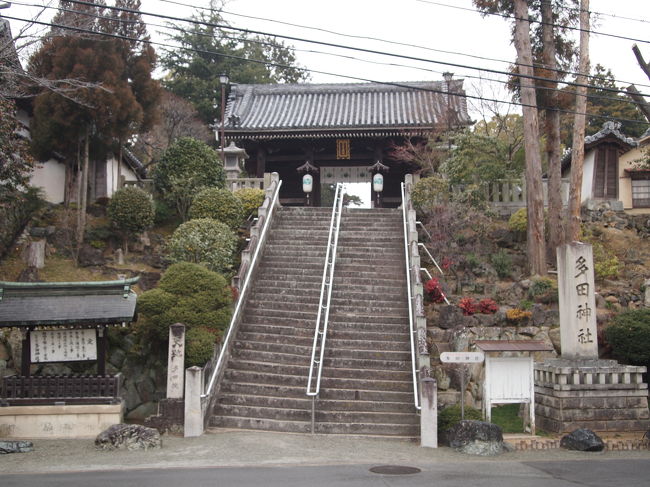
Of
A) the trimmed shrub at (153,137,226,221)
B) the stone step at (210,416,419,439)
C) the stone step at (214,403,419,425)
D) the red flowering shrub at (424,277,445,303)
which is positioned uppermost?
the trimmed shrub at (153,137,226,221)

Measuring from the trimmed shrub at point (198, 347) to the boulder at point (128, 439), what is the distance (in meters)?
2.14

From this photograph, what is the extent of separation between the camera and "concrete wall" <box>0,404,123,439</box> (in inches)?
505

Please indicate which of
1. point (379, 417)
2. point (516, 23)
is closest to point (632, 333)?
point (379, 417)

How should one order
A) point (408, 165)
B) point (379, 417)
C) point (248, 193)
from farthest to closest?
point (408, 165), point (248, 193), point (379, 417)

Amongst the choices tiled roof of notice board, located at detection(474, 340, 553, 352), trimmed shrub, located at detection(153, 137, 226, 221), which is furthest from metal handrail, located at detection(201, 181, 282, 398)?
tiled roof of notice board, located at detection(474, 340, 553, 352)

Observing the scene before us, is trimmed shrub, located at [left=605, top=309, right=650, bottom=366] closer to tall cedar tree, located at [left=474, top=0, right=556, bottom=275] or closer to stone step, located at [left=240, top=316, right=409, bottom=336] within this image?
tall cedar tree, located at [left=474, top=0, right=556, bottom=275]

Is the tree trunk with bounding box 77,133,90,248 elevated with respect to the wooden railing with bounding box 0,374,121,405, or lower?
elevated

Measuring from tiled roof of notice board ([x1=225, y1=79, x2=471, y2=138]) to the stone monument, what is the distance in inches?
556

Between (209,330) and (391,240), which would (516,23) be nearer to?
(391,240)

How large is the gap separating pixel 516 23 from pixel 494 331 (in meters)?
10.7

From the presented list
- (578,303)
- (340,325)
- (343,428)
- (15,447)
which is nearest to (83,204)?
(340,325)

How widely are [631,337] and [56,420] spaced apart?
12952 mm

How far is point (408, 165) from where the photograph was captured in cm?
2977

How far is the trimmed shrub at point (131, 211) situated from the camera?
19.8m
